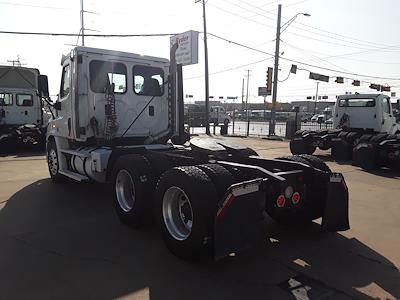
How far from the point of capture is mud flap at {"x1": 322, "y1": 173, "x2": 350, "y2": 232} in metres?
4.66

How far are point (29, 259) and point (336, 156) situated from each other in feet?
38.6

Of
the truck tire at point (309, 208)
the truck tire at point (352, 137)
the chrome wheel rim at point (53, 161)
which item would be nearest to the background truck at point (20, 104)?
the chrome wheel rim at point (53, 161)

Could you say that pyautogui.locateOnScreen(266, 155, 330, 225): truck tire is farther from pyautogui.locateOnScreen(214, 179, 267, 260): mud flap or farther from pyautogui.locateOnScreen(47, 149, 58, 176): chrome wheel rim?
pyautogui.locateOnScreen(47, 149, 58, 176): chrome wheel rim

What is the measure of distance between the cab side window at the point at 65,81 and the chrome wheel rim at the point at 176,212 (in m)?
3.98

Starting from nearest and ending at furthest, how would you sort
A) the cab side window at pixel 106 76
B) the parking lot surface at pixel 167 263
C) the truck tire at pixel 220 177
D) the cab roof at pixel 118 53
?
the parking lot surface at pixel 167 263 → the truck tire at pixel 220 177 → the cab roof at pixel 118 53 → the cab side window at pixel 106 76

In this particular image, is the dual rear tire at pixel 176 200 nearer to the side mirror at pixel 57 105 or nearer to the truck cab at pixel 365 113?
the side mirror at pixel 57 105

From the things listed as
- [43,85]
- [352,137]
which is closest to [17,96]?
[43,85]

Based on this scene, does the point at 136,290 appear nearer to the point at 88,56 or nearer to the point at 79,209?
the point at 79,209

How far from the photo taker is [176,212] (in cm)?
467

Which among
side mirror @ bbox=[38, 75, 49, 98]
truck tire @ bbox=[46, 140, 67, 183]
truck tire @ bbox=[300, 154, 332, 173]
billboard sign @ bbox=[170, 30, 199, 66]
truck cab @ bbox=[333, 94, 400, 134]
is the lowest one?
truck tire @ bbox=[46, 140, 67, 183]

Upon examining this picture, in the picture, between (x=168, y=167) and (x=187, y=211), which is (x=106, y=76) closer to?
(x=168, y=167)

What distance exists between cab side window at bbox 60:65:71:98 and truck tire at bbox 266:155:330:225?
456 cm

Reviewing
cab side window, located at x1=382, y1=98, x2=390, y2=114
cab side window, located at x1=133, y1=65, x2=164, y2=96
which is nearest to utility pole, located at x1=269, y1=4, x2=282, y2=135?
cab side window, located at x1=382, y1=98, x2=390, y2=114

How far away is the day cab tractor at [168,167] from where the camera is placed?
4.02m
